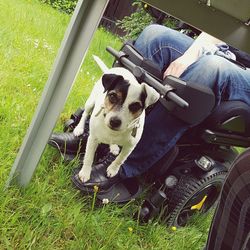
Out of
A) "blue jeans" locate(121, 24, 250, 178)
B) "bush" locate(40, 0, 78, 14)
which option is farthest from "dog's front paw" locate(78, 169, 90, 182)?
"bush" locate(40, 0, 78, 14)

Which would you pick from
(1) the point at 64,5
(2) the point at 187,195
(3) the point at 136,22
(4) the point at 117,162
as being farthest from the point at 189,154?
(1) the point at 64,5

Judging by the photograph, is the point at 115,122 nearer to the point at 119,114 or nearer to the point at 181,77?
the point at 119,114

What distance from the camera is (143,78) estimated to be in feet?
4.49

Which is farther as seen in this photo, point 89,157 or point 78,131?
point 78,131

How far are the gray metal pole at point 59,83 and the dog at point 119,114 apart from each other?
0.27 metres

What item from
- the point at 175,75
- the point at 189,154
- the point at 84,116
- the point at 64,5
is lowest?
the point at 64,5

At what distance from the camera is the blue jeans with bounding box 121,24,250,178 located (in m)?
1.42

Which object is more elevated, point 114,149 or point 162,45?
point 162,45

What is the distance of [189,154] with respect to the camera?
161 cm

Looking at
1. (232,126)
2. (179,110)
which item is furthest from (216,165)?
(179,110)

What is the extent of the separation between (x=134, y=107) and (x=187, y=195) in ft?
1.24

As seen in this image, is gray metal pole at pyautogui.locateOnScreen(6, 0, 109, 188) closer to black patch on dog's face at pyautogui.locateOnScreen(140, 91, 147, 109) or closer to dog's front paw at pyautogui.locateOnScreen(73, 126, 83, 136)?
black patch on dog's face at pyautogui.locateOnScreen(140, 91, 147, 109)

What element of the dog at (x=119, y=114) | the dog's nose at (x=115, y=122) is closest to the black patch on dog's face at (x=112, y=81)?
the dog at (x=119, y=114)

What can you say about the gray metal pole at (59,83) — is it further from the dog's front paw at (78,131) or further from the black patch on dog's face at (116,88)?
the dog's front paw at (78,131)
